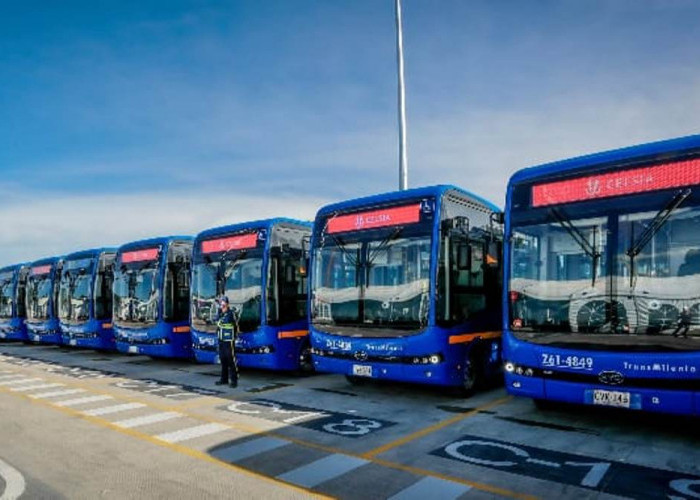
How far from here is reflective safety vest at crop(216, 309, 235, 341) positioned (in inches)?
435

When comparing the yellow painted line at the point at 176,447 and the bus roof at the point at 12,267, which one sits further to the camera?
the bus roof at the point at 12,267

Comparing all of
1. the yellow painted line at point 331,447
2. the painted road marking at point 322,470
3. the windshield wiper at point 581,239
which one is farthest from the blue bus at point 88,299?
the windshield wiper at point 581,239

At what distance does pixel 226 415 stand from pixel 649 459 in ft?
18.4

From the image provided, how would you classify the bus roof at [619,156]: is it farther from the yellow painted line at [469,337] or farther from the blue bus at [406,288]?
the yellow painted line at [469,337]

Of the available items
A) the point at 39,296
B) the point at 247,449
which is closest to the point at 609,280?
the point at 247,449

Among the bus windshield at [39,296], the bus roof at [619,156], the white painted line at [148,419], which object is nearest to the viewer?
the bus roof at [619,156]

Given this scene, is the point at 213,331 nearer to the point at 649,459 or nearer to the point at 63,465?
the point at 63,465

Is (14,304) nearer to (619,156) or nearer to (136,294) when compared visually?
(136,294)

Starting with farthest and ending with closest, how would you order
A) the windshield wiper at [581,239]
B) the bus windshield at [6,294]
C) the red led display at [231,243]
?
the bus windshield at [6,294] < the red led display at [231,243] < the windshield wiper at [581,239]

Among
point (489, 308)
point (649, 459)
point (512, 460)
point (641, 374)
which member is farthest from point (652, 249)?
point (489, 308)

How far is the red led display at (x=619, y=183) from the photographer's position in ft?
20.8

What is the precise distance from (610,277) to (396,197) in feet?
12.5

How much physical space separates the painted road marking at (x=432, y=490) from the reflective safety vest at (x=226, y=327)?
660 centimetres

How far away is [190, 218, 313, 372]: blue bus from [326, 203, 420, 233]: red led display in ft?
7.27
